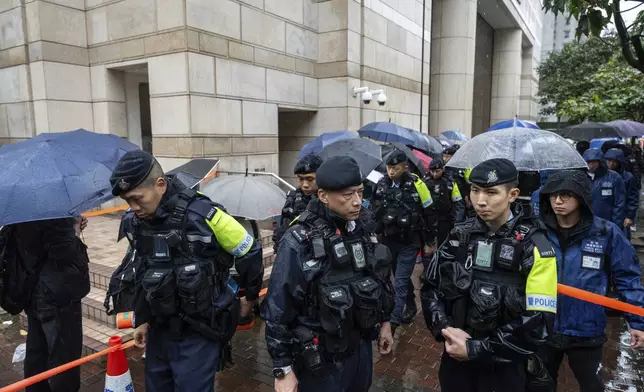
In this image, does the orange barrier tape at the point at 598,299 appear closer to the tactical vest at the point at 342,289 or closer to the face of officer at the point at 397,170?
the tactical vest at the point at 342,289

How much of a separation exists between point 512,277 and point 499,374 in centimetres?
57

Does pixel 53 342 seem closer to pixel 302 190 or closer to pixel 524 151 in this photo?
pixel 302 190

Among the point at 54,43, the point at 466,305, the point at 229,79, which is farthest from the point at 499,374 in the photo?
the point at 54,43

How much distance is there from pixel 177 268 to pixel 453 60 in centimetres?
1862

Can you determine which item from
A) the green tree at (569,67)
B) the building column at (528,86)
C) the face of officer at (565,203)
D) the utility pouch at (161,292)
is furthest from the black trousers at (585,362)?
the building column at (528,86)

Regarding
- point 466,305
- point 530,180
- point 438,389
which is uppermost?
point 530,180

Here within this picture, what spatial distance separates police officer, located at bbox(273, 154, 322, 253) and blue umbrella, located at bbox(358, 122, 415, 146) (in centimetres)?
501

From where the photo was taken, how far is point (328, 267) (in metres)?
2.34

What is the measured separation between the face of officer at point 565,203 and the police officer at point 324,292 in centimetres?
136

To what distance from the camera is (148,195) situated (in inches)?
98.5

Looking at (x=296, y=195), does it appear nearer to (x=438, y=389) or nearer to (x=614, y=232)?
(x=438, y=389)

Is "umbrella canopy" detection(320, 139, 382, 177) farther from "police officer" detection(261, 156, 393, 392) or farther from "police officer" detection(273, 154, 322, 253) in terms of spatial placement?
"police officer" detection(261, 156, 393, 392)

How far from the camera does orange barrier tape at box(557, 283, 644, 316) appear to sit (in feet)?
9.14

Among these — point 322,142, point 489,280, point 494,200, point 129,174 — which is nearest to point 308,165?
point 129,174
